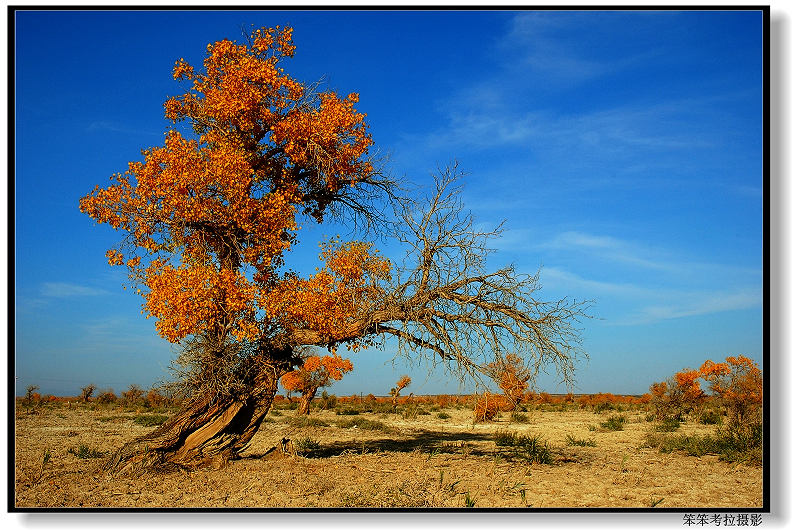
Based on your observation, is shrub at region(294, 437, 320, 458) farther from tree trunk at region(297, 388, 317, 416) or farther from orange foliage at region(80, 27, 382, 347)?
tree trunk at region(297, 388, 317, 416)

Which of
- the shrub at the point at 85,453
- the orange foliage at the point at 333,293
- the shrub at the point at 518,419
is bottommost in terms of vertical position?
the shrub at the point at 518,419

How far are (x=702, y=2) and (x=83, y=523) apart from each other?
41.3 feet

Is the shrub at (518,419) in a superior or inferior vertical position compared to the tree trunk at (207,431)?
inferior

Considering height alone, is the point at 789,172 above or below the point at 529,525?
above

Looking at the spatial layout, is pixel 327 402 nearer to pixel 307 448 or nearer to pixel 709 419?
pixel 709 419

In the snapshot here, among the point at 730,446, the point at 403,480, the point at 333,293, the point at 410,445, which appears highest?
the point at 333,293

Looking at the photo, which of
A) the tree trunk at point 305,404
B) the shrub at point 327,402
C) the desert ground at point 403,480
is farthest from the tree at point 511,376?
the shrub at point 327,402

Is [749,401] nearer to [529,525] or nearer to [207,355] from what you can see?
[529,525]

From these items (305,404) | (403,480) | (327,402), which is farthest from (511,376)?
(327,402)

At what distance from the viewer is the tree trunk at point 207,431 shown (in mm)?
13094

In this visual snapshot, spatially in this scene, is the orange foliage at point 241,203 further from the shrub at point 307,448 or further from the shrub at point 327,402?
the shrub at point 327,402

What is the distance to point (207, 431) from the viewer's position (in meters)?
13.7

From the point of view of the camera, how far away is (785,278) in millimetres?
9898

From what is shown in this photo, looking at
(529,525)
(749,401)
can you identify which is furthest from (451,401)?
(529,525)
